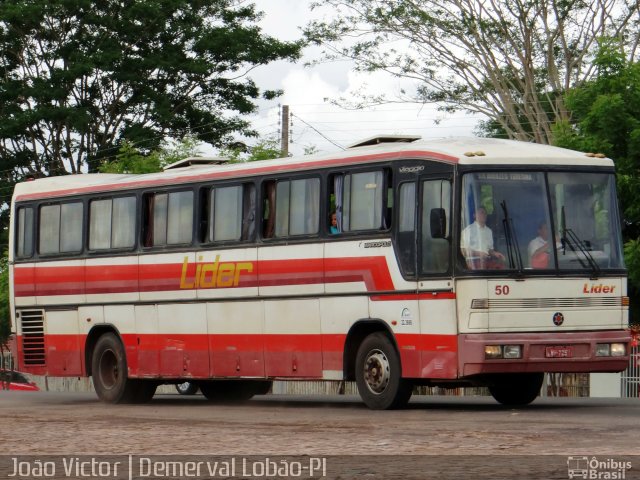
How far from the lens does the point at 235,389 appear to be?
80.4 feet

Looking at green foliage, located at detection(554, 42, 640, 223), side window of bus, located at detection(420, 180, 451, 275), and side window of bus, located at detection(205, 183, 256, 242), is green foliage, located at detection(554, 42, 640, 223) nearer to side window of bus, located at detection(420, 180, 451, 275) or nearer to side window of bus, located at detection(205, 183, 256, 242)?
side window of bus, located at detection(205, 183, 256, 242)

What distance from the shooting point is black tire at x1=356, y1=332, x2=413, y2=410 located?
1850 cm

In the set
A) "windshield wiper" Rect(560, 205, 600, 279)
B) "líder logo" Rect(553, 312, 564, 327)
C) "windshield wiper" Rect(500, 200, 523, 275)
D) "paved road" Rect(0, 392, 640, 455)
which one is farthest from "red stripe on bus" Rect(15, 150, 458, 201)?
"paved road" Rect(0, 392, 640, 455)

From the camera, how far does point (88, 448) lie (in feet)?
43.1

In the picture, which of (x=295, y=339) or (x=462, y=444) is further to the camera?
(x=295, y=339)

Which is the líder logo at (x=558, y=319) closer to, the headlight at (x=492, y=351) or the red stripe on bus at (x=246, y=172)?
the headlight at (x=492, y=351)

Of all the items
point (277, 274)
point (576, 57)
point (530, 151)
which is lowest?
point (277, 274)

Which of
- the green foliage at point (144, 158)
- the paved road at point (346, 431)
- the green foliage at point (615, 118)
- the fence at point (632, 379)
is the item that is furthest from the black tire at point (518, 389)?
the green foliage at point (144, 158)

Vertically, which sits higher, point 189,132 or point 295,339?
point 189,132

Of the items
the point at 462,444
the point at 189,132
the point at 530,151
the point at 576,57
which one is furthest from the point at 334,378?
the point at 189,132

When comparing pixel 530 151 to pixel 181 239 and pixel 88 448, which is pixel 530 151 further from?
pixel 88 448

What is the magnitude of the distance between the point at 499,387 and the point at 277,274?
10.2 ft

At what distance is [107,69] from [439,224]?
32359 mm

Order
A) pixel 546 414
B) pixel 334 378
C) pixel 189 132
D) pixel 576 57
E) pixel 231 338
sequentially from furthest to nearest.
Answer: pixel 189 132 → pixel 576 57 → pixel 231 338 → pixel 334 378 → pixel 546 414
